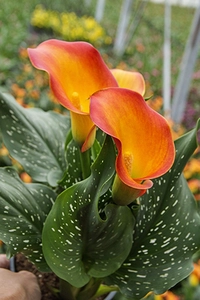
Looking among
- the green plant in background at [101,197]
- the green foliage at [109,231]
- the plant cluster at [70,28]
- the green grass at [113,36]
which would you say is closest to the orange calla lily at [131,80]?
the green plant in background at [101,197]

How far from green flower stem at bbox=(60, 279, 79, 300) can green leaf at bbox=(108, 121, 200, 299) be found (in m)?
0.09

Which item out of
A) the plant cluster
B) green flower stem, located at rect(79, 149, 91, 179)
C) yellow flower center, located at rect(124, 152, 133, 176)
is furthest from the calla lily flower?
the plant cluster

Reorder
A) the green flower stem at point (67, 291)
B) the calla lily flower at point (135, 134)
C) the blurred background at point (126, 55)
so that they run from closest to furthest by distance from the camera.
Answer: the calla lily flower at point (135, 134), the green flower stem at point (67, 291), the blurred background at point (126, 55)

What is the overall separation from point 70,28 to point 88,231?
3419mm

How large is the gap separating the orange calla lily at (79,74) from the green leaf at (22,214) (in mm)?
131

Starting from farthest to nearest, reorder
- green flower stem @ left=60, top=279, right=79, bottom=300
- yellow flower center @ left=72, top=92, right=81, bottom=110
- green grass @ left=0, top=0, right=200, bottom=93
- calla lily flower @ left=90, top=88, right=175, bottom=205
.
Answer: green grass @ left=0, top=0, right=200, bottom=93, green flower stem @ left=60, top=279, right=79, bottom=300, yellow flower center @ left=72, top=92, right=81, bottom=110, calla lily flower @ left=90, top=88, right=175, bottom=205

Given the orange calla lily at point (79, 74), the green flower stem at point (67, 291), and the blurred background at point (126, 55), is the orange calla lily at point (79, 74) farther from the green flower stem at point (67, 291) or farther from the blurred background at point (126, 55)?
the green flower stem at point (67, 291)

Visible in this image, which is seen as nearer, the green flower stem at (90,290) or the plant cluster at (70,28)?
the green flower stem at (90,290)

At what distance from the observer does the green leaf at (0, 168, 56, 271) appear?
60cm

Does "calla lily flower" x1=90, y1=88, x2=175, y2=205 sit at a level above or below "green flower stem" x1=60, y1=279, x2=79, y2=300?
above

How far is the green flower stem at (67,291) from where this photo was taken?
721 millimetres

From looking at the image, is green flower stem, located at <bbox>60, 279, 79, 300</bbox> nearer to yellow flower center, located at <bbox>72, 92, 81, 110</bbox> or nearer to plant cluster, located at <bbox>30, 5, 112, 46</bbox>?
yellow flower center, located at <bbox>72, 92, 81, 110</bbox>

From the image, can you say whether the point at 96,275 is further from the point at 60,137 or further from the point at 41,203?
the point at 60,137

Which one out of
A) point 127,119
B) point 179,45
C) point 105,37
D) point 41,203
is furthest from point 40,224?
point 179,45
